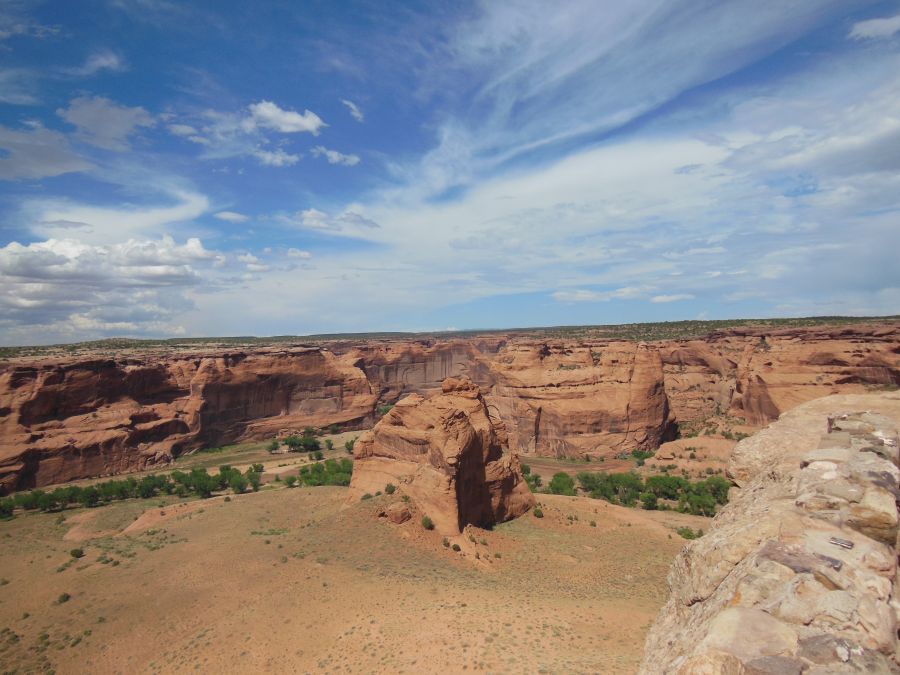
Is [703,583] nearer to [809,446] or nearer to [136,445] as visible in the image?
[809,446]

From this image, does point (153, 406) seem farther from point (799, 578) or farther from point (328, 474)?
point (799, 578)

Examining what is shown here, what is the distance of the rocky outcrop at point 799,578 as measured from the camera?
414cm

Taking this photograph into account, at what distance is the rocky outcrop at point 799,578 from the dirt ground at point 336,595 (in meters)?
10.1

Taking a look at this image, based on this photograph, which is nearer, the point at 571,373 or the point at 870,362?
the point at 870,362

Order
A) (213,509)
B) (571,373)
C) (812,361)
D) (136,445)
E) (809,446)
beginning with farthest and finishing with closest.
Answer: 1. (571,373)
2. (136,445)
3. (812,361)
4. (213,509)
5. (809,446)

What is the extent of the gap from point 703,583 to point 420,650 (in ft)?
41.1

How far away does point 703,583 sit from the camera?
6125mm

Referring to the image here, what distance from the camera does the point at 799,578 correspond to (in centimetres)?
479

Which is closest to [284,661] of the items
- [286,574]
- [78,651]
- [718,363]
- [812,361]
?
[286,574]

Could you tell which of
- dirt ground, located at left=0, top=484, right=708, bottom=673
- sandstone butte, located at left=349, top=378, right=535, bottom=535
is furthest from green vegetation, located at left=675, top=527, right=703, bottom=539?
sandstone butte, located at left=349, top=378, right=535, bottom=535

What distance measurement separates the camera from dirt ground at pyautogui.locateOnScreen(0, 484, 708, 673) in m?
15.9

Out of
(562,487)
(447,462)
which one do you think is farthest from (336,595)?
(562,487)

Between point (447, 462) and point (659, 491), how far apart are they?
25.7m

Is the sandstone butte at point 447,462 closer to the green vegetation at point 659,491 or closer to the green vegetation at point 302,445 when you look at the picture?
the green vegetation at point 659,491
